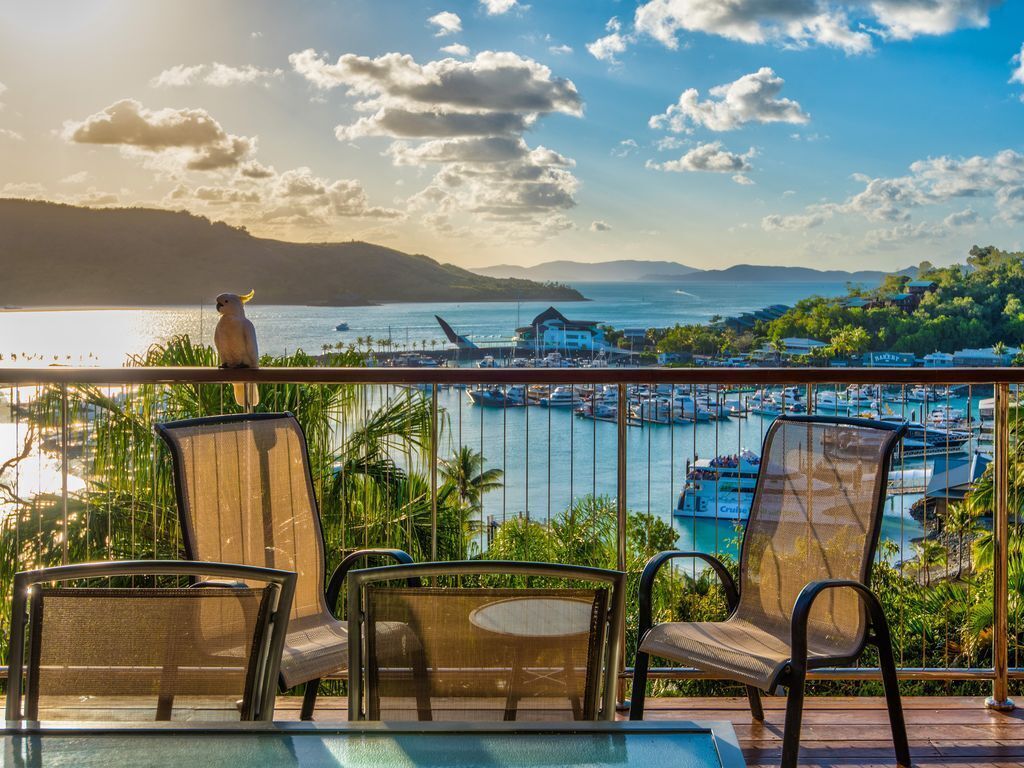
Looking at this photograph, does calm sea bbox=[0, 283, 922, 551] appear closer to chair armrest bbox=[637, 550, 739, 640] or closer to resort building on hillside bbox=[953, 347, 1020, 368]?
resort building on hillside bbox=[953, 347, 1020, 368]

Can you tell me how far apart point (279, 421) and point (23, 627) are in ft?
4.86

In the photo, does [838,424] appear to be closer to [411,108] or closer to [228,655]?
[228,655]

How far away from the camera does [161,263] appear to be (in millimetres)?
17219

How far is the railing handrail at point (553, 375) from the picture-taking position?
3.01 meters

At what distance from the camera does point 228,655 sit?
1.40 metres

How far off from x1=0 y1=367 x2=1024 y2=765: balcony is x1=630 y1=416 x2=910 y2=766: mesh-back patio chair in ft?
0.53

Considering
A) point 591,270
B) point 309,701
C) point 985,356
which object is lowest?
point 309,701

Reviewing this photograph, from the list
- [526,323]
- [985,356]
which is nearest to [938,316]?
[985,356]

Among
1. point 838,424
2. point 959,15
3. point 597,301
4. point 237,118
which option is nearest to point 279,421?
point 838,424

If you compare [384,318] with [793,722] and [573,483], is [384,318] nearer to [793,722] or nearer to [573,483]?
[573,483]

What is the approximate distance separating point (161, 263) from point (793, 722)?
55.6 ft

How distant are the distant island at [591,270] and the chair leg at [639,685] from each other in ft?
86.4

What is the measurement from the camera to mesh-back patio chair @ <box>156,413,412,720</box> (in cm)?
254

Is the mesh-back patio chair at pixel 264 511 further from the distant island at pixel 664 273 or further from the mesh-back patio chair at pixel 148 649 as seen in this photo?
the distant island at pixel 664 273
